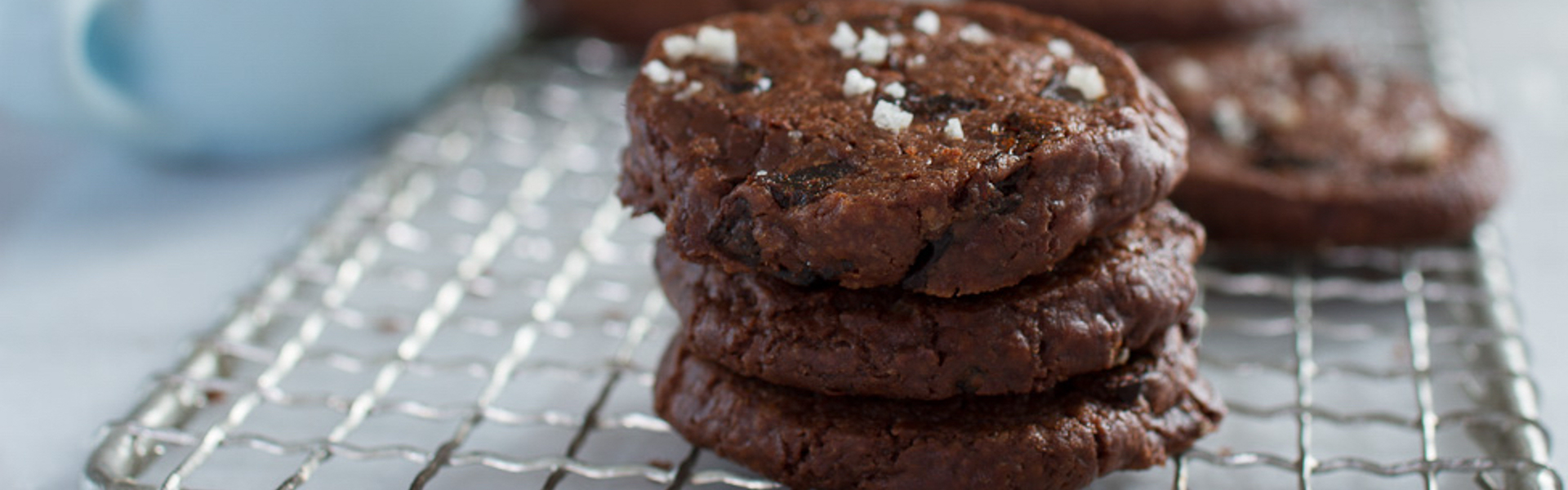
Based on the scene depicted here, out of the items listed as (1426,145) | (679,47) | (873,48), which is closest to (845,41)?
(873,48)

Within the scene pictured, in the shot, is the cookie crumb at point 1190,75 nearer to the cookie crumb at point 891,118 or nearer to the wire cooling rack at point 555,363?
the wire cooling rack at point 555,363

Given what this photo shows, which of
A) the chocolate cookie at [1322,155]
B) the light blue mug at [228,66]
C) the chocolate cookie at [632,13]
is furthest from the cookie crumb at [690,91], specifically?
the chocolate cookie at [632,13]

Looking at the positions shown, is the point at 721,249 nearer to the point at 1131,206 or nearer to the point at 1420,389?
the point at 1131,206

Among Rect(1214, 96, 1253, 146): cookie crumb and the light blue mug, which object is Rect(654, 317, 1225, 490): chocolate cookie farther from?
the light blue mug

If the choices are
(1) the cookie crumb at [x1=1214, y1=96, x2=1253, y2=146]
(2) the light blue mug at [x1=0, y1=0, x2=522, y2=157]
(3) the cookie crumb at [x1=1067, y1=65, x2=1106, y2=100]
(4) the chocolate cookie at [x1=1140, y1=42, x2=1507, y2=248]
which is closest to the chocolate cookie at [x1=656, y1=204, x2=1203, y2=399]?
(3) the cookie crumb at [x1=1067, y1=65, x2=1106, y2=100]

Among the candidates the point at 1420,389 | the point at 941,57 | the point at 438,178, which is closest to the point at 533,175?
the point at 438,178

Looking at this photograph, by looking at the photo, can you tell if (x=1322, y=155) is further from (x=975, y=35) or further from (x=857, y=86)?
(x=857, y=86)
